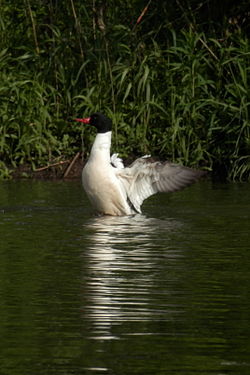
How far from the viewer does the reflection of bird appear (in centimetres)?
1185

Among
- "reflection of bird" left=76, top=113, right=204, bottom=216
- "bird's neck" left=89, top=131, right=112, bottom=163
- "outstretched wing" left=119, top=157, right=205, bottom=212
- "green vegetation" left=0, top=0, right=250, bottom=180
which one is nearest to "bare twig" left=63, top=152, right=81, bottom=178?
"green vegetation" left=0, top=0, right=250, bottom=180

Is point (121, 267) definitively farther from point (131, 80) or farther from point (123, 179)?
point (131, 80)

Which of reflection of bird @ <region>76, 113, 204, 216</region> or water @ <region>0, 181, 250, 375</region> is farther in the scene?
reflection of bird @ <region>76, 113, 204, 216</region>

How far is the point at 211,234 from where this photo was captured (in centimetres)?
Result: 997

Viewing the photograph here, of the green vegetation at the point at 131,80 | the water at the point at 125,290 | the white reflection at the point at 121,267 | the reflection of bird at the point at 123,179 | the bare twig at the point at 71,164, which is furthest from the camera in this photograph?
the bare twig at the point at 71,164

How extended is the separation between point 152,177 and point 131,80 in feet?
12.8

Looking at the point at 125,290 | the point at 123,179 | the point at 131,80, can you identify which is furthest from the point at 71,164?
the point at 125,290

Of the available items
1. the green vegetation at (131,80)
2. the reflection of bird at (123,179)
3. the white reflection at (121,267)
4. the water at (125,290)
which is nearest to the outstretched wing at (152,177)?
the reflection of bird at (123,179)

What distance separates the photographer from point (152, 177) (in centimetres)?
1224

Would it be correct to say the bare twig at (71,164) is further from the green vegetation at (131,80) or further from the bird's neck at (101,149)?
the bird's neck at (101,149)

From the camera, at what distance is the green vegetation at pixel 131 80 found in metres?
15.3

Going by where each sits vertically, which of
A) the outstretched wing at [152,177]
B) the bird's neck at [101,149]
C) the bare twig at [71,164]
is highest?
the bird's neck at [101,149]

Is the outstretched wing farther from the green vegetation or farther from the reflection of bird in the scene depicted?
the green vegetation

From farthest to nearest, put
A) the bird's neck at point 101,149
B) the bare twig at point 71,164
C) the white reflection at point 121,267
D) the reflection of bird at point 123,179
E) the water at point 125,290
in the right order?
the bare twig at point 71,164, the bird's neck at point 101,149, the reflection of bird at point 123,179, the white reflection at point 121,267, the water at point 125,290
